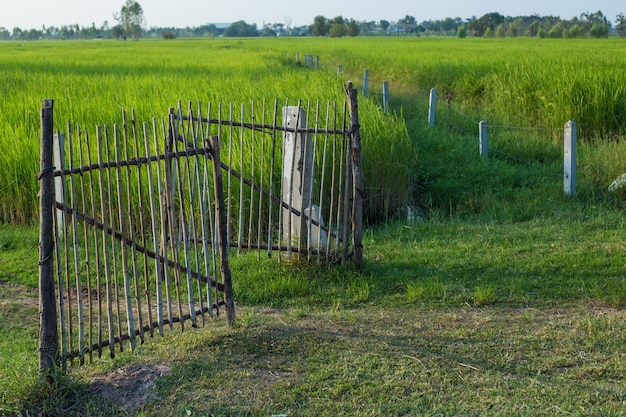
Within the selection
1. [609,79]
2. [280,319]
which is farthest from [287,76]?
[280,319]

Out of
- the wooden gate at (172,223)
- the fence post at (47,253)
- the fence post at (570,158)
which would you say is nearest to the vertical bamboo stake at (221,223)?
the wooden gate at (172,223)

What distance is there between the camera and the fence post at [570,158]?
8305 millimetres

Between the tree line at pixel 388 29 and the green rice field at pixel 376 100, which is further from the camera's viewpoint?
the tree line at pixel 388 29

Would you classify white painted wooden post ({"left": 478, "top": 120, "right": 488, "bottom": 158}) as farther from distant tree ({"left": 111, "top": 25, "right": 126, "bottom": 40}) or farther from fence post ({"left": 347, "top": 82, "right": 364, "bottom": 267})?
distant tree ({"left": 111, "top": 25, "right": 126, "bottom": 40})

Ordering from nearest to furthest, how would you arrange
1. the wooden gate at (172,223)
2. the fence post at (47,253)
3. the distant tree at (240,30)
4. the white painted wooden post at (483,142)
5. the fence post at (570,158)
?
the fence post at (47,253) → the wooden gate at (172,223) → the fence post at (570,158) → the white painted wooden post at (483,142) → the distant tree at (240,30)

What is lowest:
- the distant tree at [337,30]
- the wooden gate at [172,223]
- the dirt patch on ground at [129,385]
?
the dirt patch on ground at [129,385]

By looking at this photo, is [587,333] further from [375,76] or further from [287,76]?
[375,76]

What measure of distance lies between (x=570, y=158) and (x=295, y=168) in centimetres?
366

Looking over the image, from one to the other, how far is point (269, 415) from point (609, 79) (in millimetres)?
10735

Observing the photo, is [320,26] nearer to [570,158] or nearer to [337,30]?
[337,30]

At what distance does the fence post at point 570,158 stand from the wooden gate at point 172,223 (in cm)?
251

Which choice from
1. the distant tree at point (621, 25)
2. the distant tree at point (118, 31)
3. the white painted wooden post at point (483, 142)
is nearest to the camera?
the white painted wooden post at point (483, 142)

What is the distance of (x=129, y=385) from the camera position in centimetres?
405

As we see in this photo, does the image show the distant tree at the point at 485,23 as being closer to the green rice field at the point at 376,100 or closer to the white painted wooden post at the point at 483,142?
the green rice field at the point at 376,100
